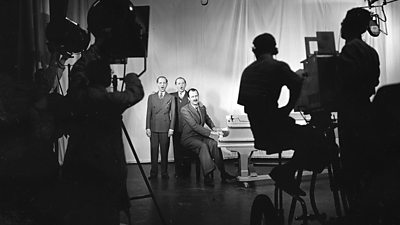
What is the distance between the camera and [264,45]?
876mm

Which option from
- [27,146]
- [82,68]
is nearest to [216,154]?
[82,68]

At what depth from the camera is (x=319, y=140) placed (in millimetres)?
863

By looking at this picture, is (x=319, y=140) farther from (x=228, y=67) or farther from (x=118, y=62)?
(x=118, y=62)

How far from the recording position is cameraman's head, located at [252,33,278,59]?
0.87m

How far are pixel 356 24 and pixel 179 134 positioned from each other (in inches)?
20.4

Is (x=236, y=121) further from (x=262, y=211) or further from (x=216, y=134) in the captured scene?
(x=262, y=211)

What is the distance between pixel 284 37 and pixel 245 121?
0.77 ft

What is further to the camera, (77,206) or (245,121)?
(77,206)

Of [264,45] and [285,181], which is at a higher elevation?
[264,45]

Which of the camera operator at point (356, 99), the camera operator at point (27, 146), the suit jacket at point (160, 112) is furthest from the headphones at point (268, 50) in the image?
the camera operator at point (27, 146)

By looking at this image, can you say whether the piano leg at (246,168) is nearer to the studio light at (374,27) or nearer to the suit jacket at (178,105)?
the suit jacket at (178,105)

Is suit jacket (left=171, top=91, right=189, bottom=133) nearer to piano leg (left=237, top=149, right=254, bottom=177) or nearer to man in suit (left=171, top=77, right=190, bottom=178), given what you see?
man in suit (left=171, top=77, right=190, bottom=178)

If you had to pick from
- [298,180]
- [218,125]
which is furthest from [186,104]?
[298,180]

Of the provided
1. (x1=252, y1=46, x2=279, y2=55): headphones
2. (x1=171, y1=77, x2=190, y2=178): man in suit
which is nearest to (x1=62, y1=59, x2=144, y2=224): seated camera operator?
(x1=171, y1=77, x2=190, y2=178): man in suit
